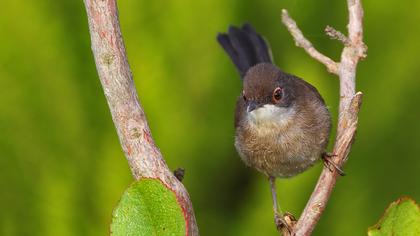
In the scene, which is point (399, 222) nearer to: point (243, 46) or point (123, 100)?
point (123, 100)

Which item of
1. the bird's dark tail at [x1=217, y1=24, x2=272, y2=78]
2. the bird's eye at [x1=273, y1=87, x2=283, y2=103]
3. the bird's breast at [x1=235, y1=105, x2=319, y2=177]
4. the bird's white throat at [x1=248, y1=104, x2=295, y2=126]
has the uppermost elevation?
the bird's dark tail at [x1=217, y1=24, x2=272, y2=78]

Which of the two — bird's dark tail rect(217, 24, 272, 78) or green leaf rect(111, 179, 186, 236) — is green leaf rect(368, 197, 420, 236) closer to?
green leaf rect(111, 179, 186, 236)

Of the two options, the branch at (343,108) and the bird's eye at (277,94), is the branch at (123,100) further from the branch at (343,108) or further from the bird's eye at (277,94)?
the bird's eye at (277,94)

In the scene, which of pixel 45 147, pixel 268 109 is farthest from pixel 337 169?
pixel 45 147

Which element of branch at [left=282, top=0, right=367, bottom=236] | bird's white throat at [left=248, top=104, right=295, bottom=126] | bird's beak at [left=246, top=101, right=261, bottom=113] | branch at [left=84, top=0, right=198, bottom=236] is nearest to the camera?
branch at [left=84, top=0, right=198, bottom=236]

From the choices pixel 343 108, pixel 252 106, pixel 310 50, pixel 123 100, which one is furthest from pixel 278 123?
pixel 123 100

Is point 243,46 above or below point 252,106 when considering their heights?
above

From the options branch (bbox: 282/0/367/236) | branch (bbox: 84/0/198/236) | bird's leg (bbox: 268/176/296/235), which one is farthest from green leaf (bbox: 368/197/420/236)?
bird's leg (bbox: 268/176/296/235)
